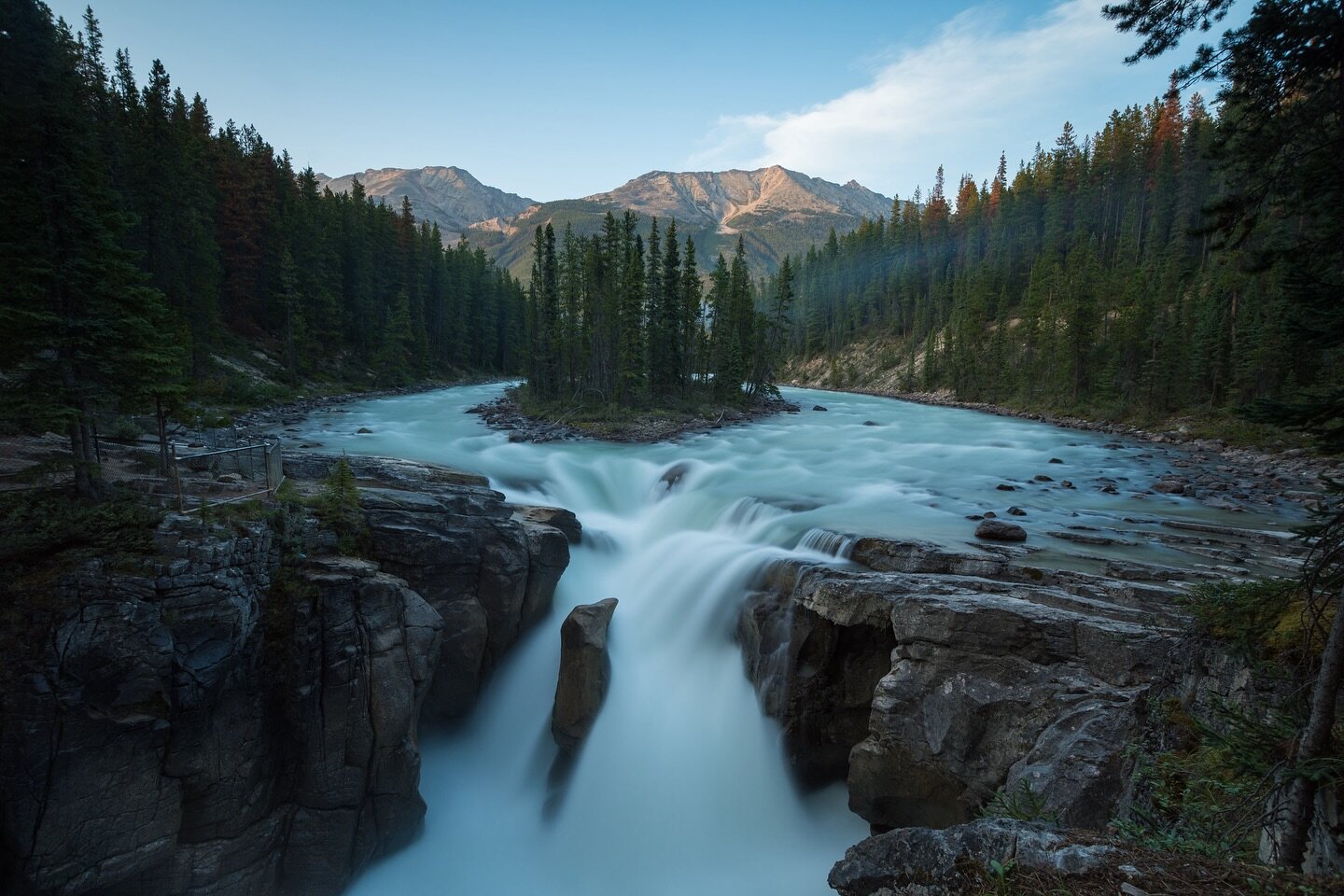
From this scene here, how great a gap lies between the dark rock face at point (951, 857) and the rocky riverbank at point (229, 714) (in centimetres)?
848

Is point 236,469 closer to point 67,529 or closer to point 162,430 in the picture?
point 162,430

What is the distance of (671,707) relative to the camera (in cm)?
1260

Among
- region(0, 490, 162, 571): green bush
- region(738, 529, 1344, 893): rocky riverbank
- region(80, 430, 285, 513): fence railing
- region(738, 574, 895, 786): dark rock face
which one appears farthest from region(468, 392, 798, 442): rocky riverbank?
region(738, 574, 895, 786): dark rock face

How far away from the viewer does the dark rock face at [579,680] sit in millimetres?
12180

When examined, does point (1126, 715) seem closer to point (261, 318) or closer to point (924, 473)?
point (924, 473)

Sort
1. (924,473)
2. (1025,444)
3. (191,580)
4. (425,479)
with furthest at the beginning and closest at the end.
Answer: (1025,444) < (924,473) < (425,479) < (191,580)

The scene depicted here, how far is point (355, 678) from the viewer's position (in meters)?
9.88

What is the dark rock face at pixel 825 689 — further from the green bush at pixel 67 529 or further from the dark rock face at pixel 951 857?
the green bush at pixel 67 529

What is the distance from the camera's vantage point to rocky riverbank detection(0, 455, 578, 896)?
7.74m

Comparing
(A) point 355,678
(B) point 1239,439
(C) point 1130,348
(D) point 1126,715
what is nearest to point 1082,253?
(C) point 1130,348

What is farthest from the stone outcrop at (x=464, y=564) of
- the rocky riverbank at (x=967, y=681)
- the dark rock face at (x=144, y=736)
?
the rocky riverbank at (x=967, y=681)

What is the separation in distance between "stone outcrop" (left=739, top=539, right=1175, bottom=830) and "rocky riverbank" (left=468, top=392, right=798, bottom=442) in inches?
975

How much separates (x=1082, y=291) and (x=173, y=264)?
6623cm

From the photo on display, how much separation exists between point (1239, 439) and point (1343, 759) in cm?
3823
